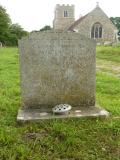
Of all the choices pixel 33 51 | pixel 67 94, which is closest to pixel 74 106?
pixel 67 94

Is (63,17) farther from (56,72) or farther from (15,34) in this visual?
(56,72)

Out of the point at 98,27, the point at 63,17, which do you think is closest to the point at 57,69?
the point at 98,27

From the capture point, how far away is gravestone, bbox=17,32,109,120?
4.62 metres

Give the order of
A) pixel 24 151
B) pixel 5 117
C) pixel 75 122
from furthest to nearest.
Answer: pixel 5 117 < pixel 75 122 < pixel 24 151

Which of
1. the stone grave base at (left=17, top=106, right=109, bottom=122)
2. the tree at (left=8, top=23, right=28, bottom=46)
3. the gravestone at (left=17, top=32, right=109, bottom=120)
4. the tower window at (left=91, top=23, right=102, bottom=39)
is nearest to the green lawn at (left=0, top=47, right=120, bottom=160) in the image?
the stone grave base at (left=17, top=106, right=109, bottom=122)

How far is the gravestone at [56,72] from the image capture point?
15.2 ft

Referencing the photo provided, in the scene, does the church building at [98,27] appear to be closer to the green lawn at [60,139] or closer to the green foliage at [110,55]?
the green foliage at [110,55]

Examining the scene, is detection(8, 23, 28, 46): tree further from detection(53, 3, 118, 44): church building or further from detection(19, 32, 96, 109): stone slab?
detection(19, 32, 96, 109): stone slab

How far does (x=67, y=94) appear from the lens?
15.7 ft

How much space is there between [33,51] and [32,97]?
0.72 meters

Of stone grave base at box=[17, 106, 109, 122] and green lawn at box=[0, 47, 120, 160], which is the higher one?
stone grave base at box=[17, 106, 109, 122]

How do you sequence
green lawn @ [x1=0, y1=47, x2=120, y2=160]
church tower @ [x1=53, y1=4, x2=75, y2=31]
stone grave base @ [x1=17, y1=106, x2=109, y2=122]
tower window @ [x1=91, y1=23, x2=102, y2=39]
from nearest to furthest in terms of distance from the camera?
green lawn @ [x1=0, y1=47, x2=120, y2=160], stone grave base @ [x1=17, y1=106, x2=109, y2=122], tower window @ [x1=91, y1=23, x2=102, y2=39], church tower @ [x1=53, y1=4, x2=75, y2=31]

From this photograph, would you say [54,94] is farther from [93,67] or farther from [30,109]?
[93,67]

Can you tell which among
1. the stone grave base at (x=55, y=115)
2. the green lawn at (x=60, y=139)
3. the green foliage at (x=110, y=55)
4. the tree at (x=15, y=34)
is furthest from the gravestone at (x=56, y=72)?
the tree at (x=15, y=34)
